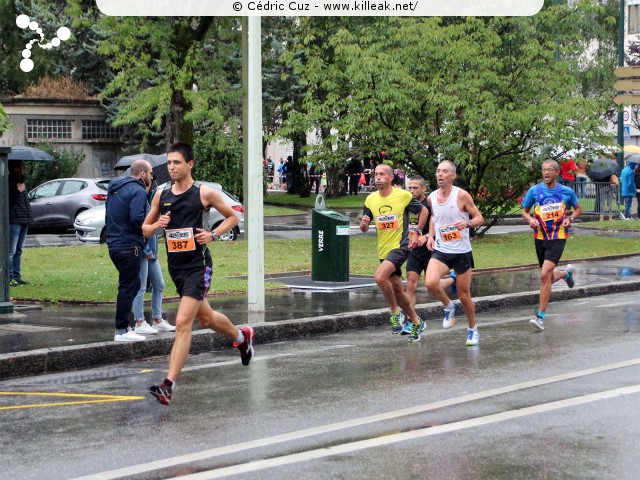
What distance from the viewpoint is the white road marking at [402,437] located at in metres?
6.71

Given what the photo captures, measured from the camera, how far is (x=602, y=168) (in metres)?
42.6

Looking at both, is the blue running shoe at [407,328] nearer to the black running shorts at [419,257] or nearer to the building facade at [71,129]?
the black running shorts at [419,257]

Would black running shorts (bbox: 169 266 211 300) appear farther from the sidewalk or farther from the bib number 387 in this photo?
the sidewalk

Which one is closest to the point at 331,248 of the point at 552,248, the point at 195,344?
the point at 552,248

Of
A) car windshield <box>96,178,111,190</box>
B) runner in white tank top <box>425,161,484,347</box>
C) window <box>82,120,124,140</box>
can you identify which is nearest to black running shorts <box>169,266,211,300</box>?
runner in white tank top <box>425,161,484,347</box>

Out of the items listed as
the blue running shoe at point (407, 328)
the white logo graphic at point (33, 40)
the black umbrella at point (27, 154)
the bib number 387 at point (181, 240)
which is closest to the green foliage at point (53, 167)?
the white logo graphic at point (33, 40)

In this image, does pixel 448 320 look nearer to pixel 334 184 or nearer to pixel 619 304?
pixel 619 304

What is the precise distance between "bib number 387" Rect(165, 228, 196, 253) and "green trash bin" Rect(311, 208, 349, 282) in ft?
27.2

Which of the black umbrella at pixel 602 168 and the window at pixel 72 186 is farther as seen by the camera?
the black umbrella at pixel 602 168

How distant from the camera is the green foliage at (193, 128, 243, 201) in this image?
127ft

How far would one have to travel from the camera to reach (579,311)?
14906 millimetres

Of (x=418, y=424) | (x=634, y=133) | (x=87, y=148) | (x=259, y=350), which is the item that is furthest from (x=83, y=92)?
(x=634, y=133)

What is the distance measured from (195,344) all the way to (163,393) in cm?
339

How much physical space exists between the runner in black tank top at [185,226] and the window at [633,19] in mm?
73012
